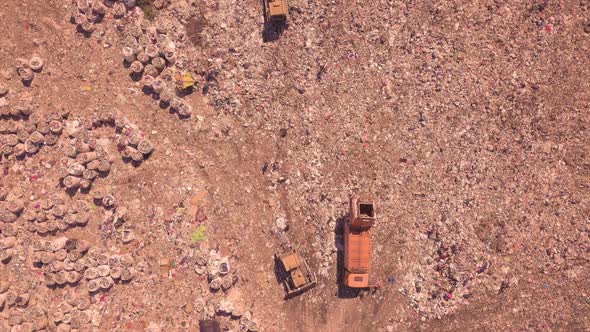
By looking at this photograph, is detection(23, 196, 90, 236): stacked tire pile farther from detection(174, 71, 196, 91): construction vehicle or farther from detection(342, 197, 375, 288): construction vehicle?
detection(342, 197, 375, 288): construction vehicle

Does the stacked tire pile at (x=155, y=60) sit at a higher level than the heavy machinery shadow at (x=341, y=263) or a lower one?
higher

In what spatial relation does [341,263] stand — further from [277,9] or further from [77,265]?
[277,9]

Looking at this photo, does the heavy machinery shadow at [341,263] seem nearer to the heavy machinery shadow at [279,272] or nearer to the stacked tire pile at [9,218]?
the heavy machinery shadow at [279,272]

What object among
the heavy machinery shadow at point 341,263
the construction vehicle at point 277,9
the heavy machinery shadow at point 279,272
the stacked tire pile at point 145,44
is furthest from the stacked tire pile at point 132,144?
the heavy machinery shadow at point 341,263

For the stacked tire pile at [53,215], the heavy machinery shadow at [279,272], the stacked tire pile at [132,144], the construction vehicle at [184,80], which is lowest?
the heavy machinery shadow at [279,272]

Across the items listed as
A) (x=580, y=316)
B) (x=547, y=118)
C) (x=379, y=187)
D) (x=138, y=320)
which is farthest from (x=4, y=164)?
(x=580, y=316)

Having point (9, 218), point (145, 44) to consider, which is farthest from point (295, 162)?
point (9, 218)
